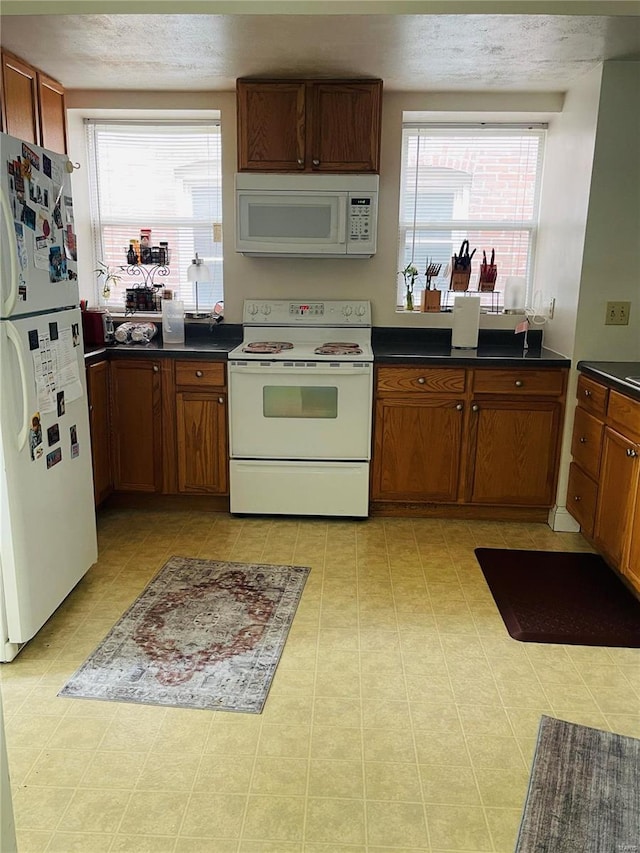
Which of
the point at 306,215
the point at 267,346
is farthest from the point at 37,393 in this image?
the point at 306,215

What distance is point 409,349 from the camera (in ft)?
12.9

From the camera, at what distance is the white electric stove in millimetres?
3615

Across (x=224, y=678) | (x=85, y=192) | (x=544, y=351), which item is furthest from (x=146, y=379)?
(x=544, y=351)

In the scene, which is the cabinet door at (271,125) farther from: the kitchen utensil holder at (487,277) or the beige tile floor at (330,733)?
the beige tile floor at (330,733)

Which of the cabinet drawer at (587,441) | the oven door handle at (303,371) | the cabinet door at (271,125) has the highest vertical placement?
the cabinet door at (271,125)

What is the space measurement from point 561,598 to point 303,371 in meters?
1.64

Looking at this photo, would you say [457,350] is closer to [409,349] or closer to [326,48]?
[409,349]

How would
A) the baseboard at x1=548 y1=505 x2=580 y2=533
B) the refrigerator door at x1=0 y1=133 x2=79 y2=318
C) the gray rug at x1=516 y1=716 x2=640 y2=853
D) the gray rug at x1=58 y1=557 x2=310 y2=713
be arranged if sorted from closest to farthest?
1. the gray rug at x1=516 y1=716 x2=640 y2=853
2. the refrigerator door at x1=0 y1=133 x2=79 y2=318
3. the gray rug at x1=58 y1=557 x2=310 y2=713
4. the baseboard at x1=548 y1=505 x2=580 y2=533

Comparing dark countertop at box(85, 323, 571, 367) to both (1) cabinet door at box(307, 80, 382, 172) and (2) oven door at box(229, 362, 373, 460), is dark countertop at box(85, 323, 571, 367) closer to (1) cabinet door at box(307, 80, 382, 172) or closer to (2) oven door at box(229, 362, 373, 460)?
(2) oven door at box(229, 362, 373, 460)

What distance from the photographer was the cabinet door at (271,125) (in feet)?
11.9

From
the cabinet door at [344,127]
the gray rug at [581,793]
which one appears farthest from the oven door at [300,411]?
the gray rug at [581,793]

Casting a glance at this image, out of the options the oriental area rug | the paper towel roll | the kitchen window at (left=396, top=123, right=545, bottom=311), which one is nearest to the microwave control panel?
the kitchen window at (left=396, top=123, right=545, bottom=311)

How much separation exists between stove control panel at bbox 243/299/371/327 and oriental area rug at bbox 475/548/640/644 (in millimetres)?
1537

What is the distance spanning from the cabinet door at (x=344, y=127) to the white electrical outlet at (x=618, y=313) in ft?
4.63
